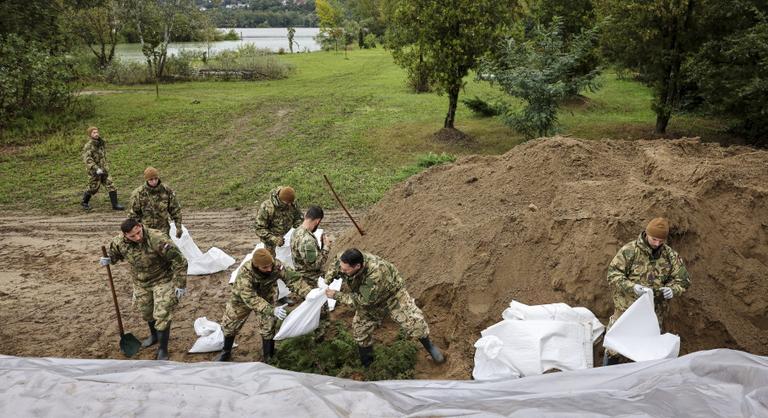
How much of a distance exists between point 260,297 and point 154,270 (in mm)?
1444

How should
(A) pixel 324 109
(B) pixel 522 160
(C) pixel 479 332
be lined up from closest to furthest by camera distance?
(C) pixel 479 332 < (B) pixel 522 160 < (A) pixel 324 109

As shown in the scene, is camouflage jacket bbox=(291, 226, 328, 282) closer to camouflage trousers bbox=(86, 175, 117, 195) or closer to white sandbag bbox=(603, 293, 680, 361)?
white sandbag bbox=(603, 293, 680, 361)

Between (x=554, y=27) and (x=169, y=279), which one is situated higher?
(x=554, y=27)

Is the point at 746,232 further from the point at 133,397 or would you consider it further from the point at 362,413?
the point at 133,397


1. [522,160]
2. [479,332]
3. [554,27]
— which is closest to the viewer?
[479,332]

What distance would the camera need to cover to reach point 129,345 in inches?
254

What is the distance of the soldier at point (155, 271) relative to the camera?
6.27 metres

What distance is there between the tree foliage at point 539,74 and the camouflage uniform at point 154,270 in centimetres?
1017

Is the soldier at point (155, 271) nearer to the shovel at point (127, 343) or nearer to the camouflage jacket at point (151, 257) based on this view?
the camouflage jacket at point (151, 257)

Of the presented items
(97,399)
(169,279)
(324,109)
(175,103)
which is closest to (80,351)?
(169,279)

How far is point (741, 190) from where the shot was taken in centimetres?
650

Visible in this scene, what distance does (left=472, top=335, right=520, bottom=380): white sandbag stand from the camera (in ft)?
17.0

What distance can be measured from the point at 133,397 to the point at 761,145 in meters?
16.5

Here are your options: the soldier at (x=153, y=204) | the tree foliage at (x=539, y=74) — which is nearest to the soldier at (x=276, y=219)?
the soldier at (x=153, y=204)
